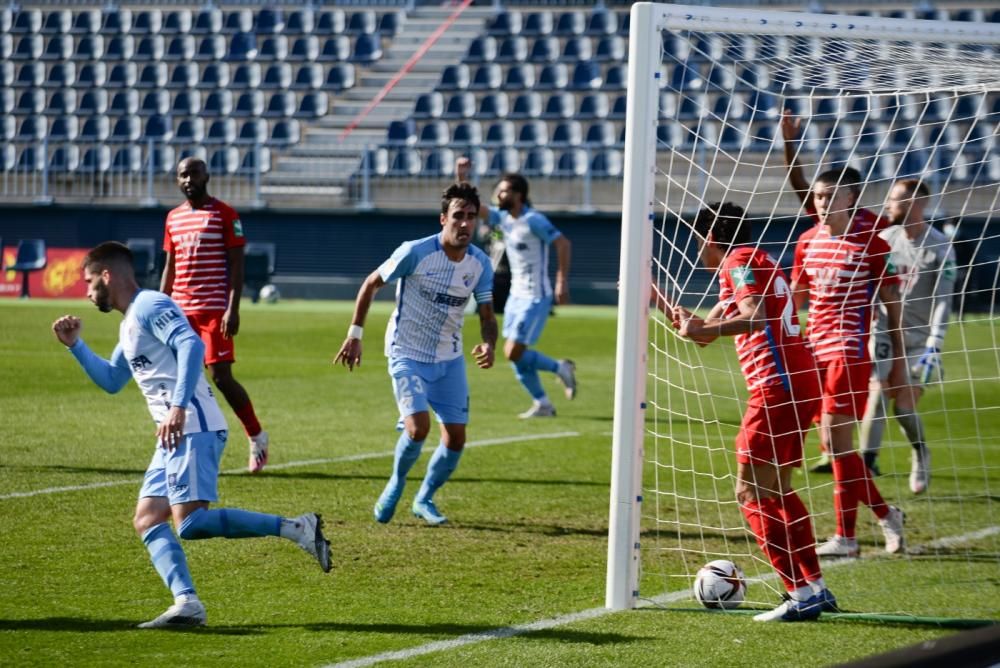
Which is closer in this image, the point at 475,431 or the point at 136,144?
the point at 475,431

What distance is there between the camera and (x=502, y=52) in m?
31.7

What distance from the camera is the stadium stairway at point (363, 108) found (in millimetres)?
29016

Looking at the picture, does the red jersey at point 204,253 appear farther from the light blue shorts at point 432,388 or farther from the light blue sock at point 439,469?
the light blue sock at point 439,469

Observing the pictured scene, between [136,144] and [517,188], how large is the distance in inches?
823

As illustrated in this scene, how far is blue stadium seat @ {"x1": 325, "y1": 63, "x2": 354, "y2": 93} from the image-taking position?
3191 centimetres

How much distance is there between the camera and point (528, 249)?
12.5 meters

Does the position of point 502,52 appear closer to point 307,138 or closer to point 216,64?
point 307,138

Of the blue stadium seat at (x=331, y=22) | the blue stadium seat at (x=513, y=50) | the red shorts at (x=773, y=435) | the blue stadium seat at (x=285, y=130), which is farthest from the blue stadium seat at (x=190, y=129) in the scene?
the red shorts at (x=773, y=435)

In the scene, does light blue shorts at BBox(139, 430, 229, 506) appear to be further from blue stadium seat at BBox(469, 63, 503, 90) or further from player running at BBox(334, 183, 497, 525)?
blue stadium seat at BBox(469, 63, 503, 90)

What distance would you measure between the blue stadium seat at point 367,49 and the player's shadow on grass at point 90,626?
28.2m

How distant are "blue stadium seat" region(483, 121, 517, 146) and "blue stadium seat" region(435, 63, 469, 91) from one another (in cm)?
160

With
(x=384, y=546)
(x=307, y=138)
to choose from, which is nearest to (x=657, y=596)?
(x=384, y=546)

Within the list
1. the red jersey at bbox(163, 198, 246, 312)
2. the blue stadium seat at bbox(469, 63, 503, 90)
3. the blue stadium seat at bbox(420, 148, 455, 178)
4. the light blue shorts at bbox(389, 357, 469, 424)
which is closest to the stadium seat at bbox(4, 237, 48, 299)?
the blue stadium seat at bbox(420, 148, 455, 178)

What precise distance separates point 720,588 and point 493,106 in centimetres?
2568
